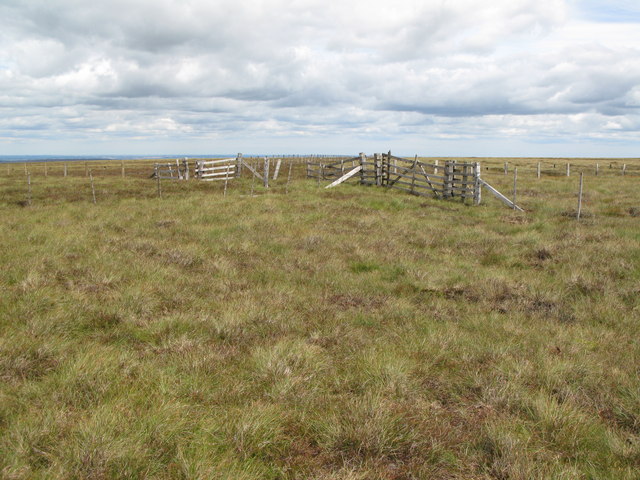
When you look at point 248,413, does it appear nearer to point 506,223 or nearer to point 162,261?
point 162,261

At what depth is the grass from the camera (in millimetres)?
3168

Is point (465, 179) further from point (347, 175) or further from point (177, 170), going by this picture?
point (177, 170)

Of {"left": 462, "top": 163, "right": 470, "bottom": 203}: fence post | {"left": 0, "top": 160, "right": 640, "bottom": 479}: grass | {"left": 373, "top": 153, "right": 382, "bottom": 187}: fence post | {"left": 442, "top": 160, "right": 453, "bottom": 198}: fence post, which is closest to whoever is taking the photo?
{"left": 0, "top": 160, "right": 640, "bottom": 479}: grass

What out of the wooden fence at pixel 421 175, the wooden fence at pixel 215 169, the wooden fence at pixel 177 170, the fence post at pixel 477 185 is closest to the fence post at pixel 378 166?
the wooden fence at pixel 421 175

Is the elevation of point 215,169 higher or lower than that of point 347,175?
higher

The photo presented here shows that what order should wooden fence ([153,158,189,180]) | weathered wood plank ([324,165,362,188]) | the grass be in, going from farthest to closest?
wooden fence ([153,158,189,180]) → weathered wood plank ([324,165,362,188]) → the grass

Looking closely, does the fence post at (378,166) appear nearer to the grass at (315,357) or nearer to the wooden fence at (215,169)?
the wooden fence at (215,169)

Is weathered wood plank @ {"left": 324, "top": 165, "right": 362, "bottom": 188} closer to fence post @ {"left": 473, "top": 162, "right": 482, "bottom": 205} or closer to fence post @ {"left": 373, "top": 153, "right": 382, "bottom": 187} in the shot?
fence post @ {"left": 373, "top": 153, "right": 382, "bottom": 187}

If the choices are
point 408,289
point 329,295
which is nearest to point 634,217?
point 408,289

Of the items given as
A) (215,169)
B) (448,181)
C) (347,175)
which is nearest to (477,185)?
(448,181)

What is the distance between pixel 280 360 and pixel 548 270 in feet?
22.2

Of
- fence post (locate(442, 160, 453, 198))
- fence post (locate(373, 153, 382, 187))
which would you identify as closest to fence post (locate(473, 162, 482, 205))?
fence post (locate(442, 160, 453, 198))

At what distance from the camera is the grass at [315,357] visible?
3.17 metres

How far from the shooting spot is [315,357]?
475 centimetres
